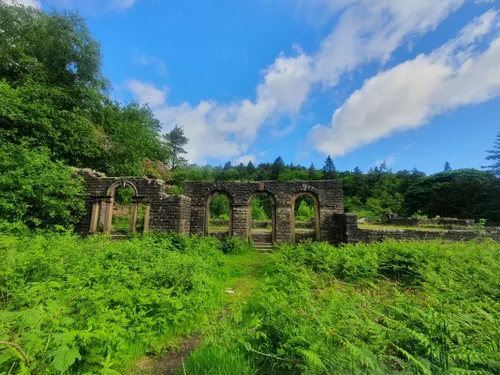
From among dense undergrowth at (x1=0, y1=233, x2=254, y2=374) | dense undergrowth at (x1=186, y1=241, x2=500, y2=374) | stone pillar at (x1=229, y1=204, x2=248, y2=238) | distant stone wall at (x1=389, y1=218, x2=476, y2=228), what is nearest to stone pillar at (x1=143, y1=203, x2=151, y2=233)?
stone pillar at (x1=229, y1=204, x2=248, y2=238)

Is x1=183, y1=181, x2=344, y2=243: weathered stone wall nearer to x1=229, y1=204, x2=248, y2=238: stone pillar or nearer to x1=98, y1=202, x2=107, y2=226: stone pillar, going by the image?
x1=229, y1=204, x2=248, y2=238: stone pillar

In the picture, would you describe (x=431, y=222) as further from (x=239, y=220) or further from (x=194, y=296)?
(x=194, y=296)

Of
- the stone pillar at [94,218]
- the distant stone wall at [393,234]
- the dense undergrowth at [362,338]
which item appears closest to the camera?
the dense undergrowth at [362,338]

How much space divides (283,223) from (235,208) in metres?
2.68

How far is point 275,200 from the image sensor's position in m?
12.9

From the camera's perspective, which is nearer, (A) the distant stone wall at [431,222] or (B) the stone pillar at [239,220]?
(B) the stone pillar at [239,220]

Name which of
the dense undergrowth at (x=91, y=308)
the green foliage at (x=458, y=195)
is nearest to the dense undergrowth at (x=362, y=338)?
the dense undergrowth at (x=91, y=308)

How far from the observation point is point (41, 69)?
15070 millimetres

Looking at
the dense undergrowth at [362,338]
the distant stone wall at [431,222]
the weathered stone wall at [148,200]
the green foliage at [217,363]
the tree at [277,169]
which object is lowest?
the green foliage at [217,363]

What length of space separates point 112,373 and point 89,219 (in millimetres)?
12309

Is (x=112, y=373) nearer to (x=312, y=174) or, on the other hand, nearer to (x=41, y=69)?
(x=41, y=69)

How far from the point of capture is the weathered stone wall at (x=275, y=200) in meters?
12.6

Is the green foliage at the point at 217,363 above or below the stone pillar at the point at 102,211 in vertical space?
below

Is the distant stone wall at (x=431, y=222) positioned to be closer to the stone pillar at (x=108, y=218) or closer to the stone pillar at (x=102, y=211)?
the stone pillar at (x=108, y=218)
